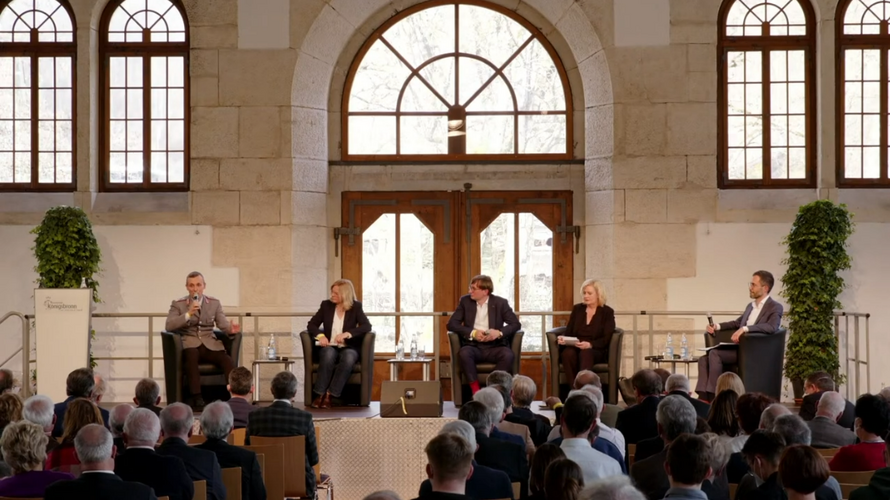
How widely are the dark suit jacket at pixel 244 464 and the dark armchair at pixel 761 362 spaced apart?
4941 mm

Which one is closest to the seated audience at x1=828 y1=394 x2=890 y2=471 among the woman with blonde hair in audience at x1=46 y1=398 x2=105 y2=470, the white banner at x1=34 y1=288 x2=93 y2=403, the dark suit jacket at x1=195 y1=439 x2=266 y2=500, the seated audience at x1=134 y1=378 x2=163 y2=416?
the dark suit jacket at x1=195 y1=439 x2=266 y2=500

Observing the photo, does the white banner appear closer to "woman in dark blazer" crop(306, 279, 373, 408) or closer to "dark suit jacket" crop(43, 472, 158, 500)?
"woman in dark blazer" crop(306, 279, 373, 408)

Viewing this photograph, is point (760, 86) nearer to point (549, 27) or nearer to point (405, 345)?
point (549, 27)

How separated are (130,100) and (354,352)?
12.9ft

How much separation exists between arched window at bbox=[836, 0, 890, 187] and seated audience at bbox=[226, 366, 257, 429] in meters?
6.91

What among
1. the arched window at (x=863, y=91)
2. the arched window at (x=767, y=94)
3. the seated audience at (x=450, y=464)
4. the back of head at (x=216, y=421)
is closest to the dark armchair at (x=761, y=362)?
the arched window at (x=767, y=94)

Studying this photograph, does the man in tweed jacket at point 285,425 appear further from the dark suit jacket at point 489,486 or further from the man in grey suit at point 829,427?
the man in grey suit at point 829,427

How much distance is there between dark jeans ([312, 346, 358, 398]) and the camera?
9.03m

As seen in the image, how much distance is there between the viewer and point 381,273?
11492 millimetres

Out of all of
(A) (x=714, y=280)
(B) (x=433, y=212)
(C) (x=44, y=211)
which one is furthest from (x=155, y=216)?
(A) (x=714, y=280)

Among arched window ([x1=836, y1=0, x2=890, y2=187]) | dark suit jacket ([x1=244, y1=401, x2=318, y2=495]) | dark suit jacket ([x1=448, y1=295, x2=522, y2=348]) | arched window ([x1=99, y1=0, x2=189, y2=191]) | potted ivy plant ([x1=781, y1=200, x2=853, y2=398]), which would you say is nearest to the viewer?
dark suit jacket ([x1=244, y1=401, x2=318, y2=495])

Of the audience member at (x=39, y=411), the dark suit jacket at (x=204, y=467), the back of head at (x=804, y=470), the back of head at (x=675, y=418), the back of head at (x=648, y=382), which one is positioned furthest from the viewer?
the back of head at (x=648, y=382)

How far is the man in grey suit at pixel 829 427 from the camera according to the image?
5664 millimetres

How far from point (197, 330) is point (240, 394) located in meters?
2.98
